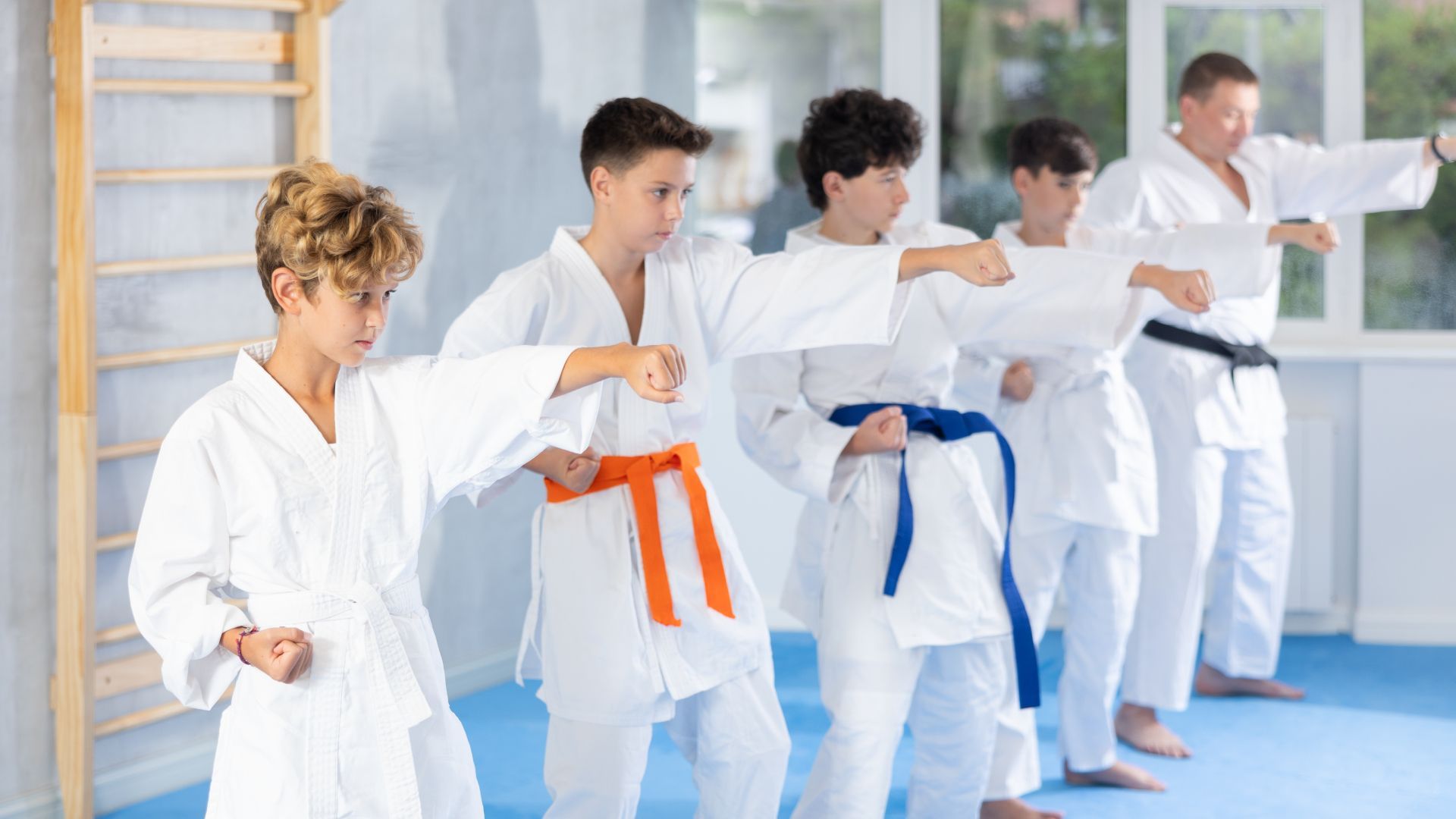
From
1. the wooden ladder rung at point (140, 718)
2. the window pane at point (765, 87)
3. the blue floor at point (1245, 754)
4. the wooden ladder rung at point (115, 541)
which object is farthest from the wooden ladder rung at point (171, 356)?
the window pane at point (765, 87)

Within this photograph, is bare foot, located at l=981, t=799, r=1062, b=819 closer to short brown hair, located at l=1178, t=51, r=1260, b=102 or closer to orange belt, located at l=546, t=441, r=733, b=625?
orange belt, located at l=546, t=441, r=733, b=625

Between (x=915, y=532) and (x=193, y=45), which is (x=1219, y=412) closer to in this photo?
(x=915, y=532)

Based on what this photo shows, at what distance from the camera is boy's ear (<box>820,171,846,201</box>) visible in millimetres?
2643

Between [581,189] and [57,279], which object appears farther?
[581,189]

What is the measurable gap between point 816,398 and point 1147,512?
0.94 meters

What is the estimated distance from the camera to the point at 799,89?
4859 mm

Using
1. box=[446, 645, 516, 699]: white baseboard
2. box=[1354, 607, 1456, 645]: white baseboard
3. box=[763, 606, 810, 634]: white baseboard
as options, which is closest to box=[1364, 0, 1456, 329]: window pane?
box=[1354, 607, 1456, 645]: white baseboard

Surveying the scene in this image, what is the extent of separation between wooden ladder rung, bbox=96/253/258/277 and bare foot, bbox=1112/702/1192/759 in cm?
229

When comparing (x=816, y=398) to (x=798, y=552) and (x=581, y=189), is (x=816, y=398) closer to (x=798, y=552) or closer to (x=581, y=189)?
(x=798, y=552)

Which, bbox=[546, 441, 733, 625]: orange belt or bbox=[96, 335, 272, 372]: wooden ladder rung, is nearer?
bbox=[546, 441, 733, 625]: orange belt

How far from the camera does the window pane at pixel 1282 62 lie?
4621mm

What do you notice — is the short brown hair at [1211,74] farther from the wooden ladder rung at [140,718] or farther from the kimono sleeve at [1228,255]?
the wooden ladder rung at [140,718]

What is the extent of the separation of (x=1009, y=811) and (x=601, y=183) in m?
1.55

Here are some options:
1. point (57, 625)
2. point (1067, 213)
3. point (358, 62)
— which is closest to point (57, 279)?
point (57, 625)
